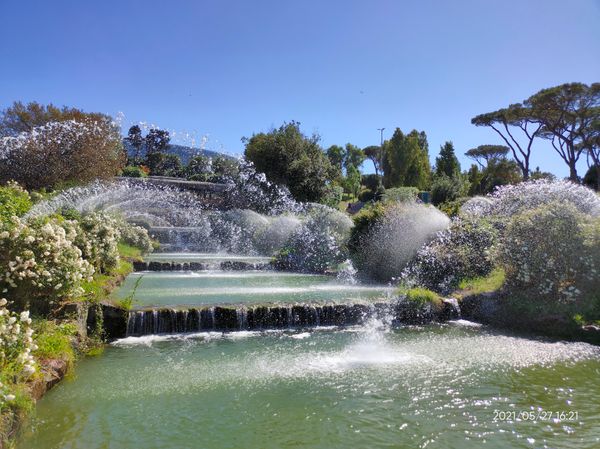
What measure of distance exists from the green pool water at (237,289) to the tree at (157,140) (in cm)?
6691

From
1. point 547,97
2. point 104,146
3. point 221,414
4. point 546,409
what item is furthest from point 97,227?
point 547,97

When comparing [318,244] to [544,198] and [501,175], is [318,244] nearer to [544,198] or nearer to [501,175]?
[544,198]

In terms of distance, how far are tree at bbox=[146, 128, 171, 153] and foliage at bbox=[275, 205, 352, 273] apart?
207 ft

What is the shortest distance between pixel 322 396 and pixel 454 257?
8.89 meters

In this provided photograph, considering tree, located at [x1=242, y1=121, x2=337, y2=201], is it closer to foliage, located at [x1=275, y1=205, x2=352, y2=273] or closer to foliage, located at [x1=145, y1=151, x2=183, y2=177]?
foliage, located at [x1=275, y1=205, x2=352, y2=273]

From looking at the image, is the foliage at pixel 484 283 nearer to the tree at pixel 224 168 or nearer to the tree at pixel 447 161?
the tree at pixel 224 168

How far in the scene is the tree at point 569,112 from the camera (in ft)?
121

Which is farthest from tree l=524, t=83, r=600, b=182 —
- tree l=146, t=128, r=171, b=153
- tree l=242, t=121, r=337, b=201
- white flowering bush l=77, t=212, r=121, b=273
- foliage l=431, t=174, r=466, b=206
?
tree l=146, t=128, r=171, b=153

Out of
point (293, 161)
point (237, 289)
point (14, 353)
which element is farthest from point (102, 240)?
point (293, 161)

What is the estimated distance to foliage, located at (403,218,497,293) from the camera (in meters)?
13.4

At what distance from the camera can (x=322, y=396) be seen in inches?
233

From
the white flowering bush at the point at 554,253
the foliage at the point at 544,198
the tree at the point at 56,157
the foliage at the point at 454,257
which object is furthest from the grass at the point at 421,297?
the tree at the point at 56,157

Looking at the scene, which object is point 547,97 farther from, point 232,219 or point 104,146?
point 104,146

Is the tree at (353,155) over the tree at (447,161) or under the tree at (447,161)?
over
